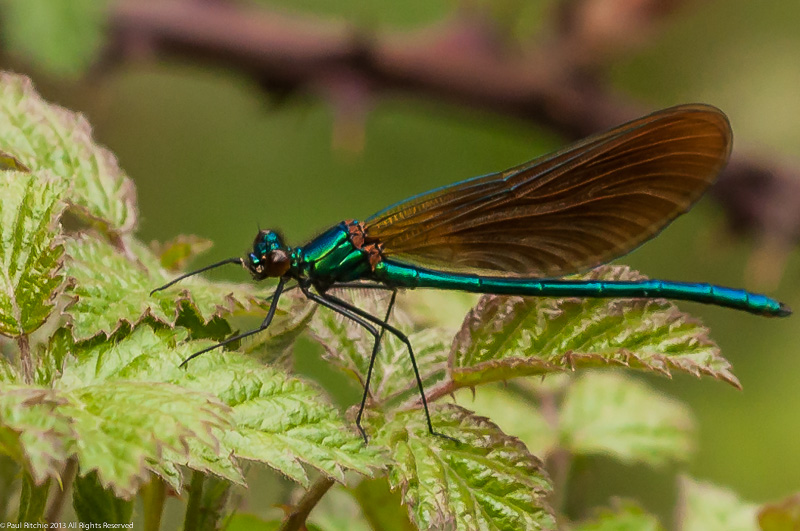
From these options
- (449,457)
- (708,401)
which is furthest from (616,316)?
Answer: (708,401)

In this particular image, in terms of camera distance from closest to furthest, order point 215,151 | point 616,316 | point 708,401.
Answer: point 616,316 → point 708,401 → point 215,151

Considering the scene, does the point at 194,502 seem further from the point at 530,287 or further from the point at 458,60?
the point at 458,60

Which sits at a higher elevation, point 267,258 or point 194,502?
point 267,258

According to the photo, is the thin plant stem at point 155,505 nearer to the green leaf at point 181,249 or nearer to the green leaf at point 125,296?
the green leaf at point 125,296

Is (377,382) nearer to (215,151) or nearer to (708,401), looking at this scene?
(708,401)

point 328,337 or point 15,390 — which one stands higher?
point 328,337

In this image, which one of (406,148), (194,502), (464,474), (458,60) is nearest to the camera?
(194,502)

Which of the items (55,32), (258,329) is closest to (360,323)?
(258,329)
